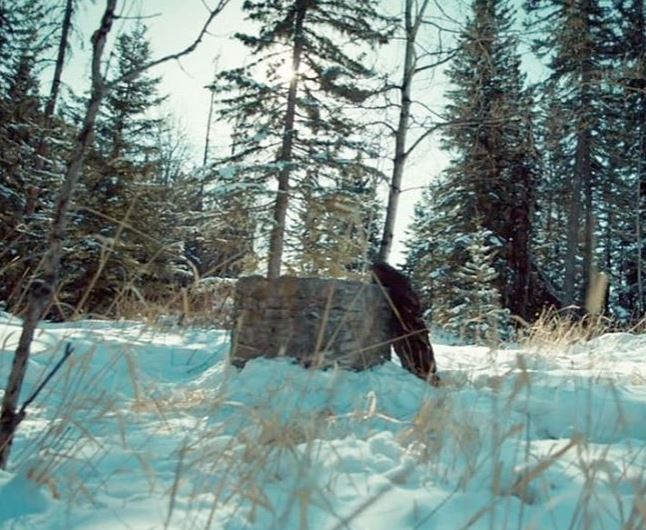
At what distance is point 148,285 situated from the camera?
37.8 ft

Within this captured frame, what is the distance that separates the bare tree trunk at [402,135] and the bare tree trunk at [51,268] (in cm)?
543

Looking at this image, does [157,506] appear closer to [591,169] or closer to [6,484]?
[6,484]

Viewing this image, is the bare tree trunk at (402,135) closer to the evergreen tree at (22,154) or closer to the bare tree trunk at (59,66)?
the evergreen tree at (22,154)

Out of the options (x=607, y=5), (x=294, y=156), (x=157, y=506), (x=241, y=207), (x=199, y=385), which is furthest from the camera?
(x=607, y=5)

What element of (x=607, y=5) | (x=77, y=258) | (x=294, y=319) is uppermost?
(x=607, y=5)

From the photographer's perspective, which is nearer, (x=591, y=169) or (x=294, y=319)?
(x=294, y=319)

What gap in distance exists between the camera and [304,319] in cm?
392

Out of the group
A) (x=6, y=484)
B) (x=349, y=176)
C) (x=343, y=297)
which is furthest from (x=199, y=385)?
(x=349, y=176)

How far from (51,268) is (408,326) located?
3.03 metres

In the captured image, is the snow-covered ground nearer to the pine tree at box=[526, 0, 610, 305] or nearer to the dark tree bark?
the dark tree bark

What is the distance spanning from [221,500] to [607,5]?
19212 millimetres

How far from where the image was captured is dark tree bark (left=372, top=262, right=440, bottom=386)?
13.1 feet

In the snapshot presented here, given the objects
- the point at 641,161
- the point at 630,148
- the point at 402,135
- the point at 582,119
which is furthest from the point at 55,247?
the point at 630,148

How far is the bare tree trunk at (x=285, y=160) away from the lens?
1030 cm
